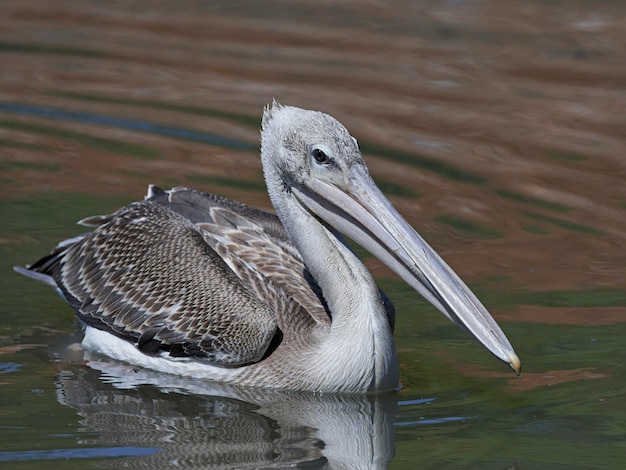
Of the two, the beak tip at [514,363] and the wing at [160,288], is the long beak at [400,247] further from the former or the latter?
the wing at [160,288]

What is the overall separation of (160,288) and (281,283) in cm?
60

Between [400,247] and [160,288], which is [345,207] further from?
[160,288]

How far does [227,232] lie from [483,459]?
6.71 feet

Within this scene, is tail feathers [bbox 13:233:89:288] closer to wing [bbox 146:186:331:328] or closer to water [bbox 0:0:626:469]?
water [bbox 0:0:626:469]

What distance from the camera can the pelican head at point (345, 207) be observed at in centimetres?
582

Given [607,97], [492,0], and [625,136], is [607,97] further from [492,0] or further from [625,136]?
[492,0]

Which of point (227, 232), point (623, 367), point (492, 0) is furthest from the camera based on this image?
point (492, 0)

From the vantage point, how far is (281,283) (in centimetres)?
680

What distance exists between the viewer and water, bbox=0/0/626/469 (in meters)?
5.92

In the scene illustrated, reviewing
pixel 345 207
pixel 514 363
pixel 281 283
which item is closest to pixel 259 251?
pixel 281 283

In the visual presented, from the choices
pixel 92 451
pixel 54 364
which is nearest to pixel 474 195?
pixel 54 364

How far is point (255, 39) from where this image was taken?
12852 mm

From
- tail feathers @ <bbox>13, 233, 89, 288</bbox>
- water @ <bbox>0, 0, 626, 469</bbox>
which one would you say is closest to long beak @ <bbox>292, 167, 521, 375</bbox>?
water @ <bbox>0, 0, 626, 469</bbox>

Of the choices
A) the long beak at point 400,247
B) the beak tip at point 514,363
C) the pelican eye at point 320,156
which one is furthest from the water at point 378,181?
the pelican eye at point 320,156
